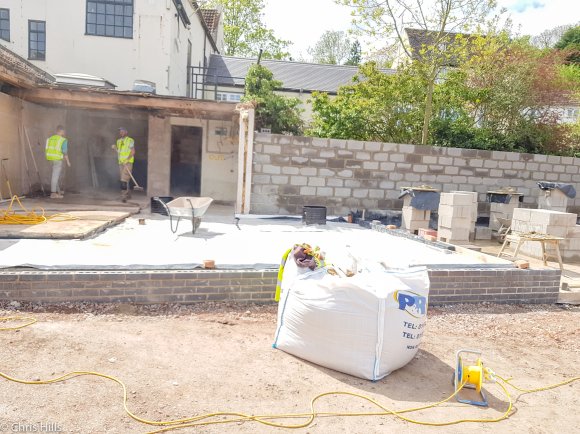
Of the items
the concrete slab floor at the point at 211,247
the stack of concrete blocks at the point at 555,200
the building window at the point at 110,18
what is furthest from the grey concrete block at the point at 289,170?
the building window at the point at 110,18

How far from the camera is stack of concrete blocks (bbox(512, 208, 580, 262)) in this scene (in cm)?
791

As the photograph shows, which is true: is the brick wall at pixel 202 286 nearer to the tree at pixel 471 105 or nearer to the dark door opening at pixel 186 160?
the tree at pixel 471 105

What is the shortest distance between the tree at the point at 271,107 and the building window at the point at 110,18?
572 centimetres

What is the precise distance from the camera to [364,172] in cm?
1065

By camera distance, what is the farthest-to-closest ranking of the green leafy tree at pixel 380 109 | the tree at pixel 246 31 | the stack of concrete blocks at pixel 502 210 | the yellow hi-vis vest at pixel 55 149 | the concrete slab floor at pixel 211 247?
the tree at pixel 246 31, the green leafy tree at pixel 380 109, the yellow hi-vis vest at pixel 55 149, the stack of concrete blocks at pixel 502 210, the concrete slab floor at pixel 211 247

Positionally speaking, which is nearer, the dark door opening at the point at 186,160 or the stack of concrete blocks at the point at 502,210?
the stack of concrete blocks at the point at 502,210

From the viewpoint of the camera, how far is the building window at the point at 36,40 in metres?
15.6

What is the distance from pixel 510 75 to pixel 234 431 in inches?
505

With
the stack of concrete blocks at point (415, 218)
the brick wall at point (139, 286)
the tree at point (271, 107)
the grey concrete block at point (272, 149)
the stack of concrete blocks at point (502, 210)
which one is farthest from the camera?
the tree at point (271, 107)

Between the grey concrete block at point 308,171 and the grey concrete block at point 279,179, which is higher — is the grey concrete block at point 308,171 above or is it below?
above

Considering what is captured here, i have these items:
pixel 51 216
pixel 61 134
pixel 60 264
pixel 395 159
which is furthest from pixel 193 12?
pixel 60 264

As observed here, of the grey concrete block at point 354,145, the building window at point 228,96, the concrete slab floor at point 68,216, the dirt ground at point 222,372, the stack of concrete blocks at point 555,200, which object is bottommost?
the dirt ground at point 222,372

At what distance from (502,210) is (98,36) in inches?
545

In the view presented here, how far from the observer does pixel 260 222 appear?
9.31 metres
